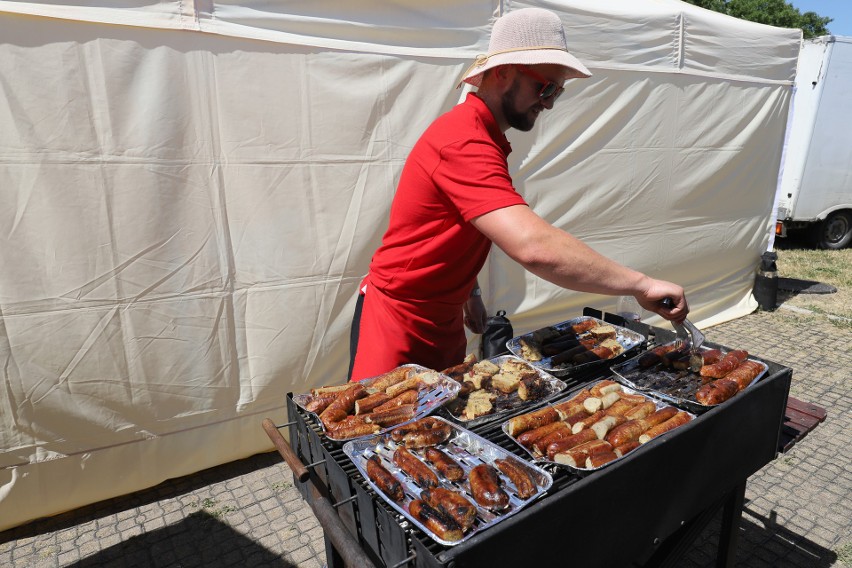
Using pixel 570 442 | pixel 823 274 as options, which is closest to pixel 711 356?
pixel 570 442

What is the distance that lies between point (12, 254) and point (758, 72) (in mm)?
7382

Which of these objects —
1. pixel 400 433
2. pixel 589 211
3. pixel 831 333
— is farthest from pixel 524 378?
pixel 831 333

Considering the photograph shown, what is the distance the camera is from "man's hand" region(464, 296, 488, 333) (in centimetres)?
304

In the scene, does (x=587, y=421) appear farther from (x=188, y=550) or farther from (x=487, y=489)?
(x=188, y=550)

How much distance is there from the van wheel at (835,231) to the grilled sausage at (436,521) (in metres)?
12.1

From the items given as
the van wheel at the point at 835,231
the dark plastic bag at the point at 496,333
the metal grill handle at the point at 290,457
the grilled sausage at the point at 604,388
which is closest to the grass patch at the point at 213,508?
the metal grill handle at the point at 290,457

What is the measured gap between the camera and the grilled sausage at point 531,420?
6.12 feet

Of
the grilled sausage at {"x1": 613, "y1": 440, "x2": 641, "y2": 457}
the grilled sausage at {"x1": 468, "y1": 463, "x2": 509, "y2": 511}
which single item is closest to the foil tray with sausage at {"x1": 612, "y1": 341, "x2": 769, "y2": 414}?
the grilled sausage at {"x1": 613, "y1": 440, "x2": 641, "y2": 457}

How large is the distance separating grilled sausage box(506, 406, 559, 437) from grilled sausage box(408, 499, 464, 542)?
48cm

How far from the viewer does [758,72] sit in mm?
6277

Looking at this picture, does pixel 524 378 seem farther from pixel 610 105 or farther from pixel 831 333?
pixel 831 333

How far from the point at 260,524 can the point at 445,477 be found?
7.84 ft

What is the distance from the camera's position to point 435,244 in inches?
86.7

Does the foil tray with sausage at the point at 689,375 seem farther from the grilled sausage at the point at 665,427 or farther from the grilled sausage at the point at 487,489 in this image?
the grilled sausage at the point at 487,489
